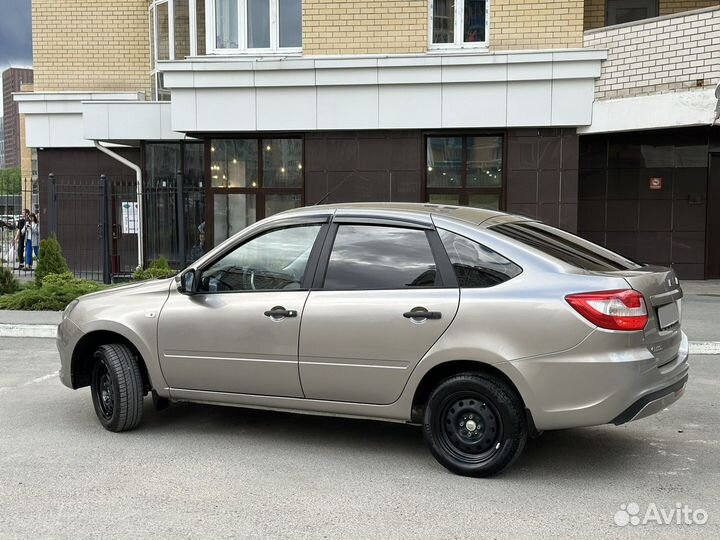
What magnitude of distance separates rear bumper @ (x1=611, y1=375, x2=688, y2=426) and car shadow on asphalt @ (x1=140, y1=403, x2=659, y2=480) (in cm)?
57

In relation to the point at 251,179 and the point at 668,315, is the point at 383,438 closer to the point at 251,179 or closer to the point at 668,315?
the point at 668,315

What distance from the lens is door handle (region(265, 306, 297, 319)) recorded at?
4.71 metres

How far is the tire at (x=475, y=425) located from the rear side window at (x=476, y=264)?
57 centimetres

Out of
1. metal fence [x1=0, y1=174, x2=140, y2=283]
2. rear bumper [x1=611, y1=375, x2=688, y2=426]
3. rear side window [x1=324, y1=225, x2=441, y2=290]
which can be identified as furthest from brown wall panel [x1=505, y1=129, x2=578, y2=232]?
rear bumper [x1=611, y1=375, x2=688, y2=426]

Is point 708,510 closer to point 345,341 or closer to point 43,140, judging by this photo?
point 345,341

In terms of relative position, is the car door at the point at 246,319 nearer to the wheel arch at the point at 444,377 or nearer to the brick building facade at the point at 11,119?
the wheel arch at the point at 444,377

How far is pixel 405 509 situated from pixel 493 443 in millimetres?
716

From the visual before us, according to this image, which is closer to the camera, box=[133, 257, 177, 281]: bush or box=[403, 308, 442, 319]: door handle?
box=[403, 308, 442, 319]: door handle

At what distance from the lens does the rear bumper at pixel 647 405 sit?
4094 mm

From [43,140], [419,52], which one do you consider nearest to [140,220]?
[43,140]

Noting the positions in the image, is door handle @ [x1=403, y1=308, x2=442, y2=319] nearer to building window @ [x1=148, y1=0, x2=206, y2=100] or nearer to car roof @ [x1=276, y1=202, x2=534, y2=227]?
car roof @ [x1=276, y1=202, x2=534, y2=227]

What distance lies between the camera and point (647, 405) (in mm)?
4133

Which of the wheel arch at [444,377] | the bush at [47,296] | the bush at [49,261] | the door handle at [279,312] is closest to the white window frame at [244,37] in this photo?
the bush at [49,261]

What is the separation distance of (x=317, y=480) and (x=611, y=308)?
80.2 inches
